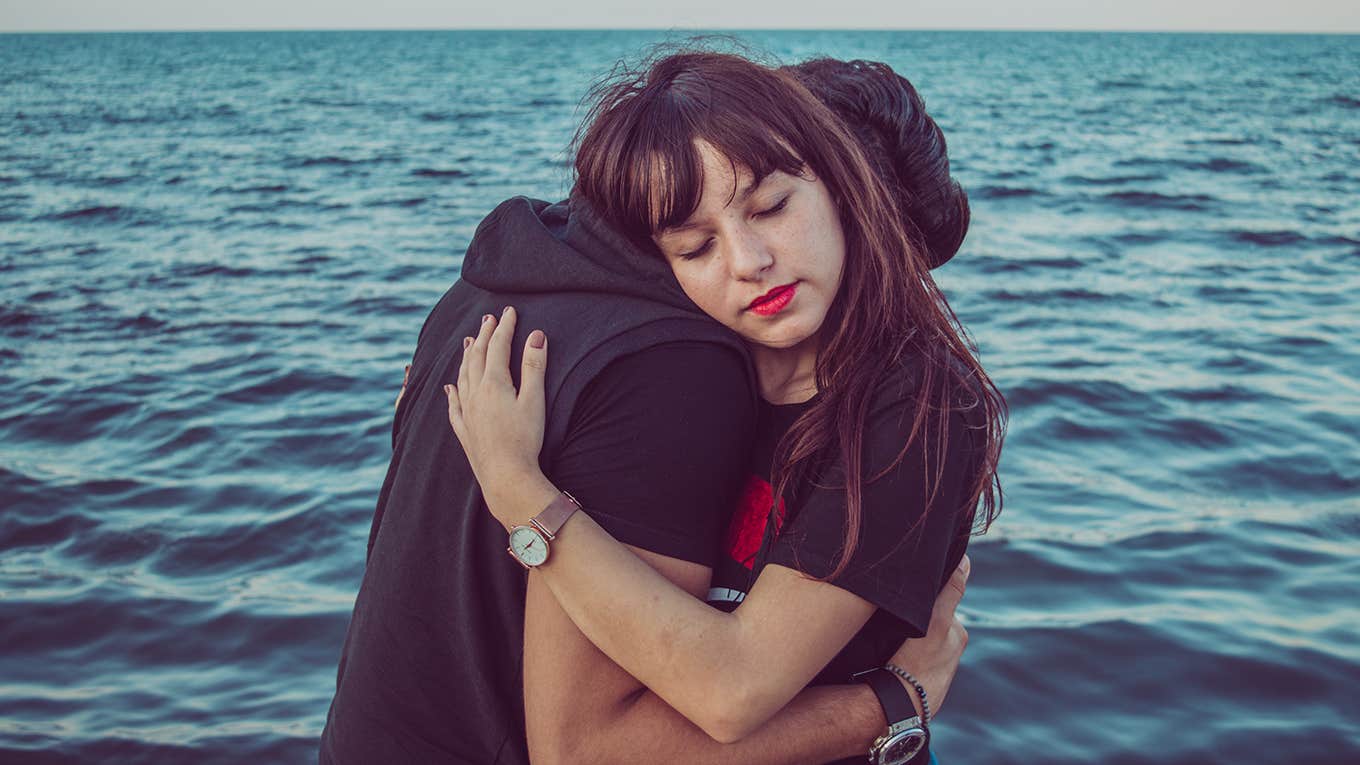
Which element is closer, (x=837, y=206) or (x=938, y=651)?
(x=837, y=206)

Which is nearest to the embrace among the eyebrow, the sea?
the eyebrow

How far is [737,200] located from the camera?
1.97 m

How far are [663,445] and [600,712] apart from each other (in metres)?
0.47

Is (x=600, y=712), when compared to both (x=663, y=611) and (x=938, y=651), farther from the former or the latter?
(x=938, y=651)

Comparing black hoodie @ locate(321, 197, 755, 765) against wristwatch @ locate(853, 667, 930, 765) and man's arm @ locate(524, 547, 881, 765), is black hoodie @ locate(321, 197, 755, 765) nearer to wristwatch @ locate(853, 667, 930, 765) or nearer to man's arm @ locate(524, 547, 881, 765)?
man's arm @ locate(524, 547, 881, 765)

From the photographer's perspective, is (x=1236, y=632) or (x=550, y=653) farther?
(x=1236, y=632)

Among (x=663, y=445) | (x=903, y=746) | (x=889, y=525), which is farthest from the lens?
(x=903, y=746)

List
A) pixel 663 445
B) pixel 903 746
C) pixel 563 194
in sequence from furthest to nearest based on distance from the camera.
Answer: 1. pixel 563 194
2. pixel 903 746
3. pixel 663 445

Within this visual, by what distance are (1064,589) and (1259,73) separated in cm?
5269

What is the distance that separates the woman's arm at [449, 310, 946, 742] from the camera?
177 cm

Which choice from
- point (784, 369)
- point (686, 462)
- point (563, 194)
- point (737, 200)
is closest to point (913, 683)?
point (784, 369)

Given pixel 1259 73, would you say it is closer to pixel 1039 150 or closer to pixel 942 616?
pixel 1039 150

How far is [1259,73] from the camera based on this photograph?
164 ft

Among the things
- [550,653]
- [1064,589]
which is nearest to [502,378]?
[550,653]
